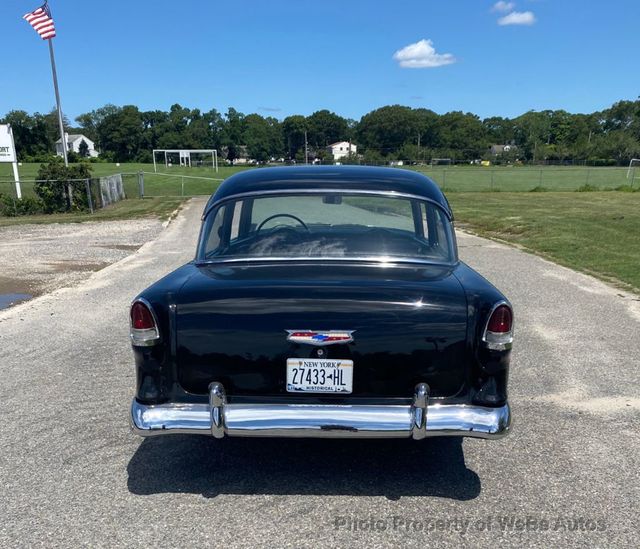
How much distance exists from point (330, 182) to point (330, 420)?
5.80 feet

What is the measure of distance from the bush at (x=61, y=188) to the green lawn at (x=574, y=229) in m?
13.5

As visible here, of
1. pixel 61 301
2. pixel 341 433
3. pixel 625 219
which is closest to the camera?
pixel 341 433

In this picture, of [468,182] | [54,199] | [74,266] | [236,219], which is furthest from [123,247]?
[468,182]

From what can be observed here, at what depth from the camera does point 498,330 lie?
110 inches

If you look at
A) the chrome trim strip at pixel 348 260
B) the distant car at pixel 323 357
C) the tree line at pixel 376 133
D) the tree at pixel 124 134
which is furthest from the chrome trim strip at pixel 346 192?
the tree at pixel 124 134

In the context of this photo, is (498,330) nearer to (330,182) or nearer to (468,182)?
(330,182)

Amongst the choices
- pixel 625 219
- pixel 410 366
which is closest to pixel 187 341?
pixel 410 366

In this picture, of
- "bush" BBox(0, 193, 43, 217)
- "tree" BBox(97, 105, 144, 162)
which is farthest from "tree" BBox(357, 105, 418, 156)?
"bush" BBox(0, 193, 43, 217)

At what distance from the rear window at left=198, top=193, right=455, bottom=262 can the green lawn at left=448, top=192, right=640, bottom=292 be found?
5404mm

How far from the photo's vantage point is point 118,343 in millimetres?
5586

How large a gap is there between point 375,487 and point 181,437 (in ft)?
4.53

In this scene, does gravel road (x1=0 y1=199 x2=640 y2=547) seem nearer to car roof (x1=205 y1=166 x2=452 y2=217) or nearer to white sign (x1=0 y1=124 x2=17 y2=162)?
car roof (x1=205 y1=166 x2=452 y2=217)

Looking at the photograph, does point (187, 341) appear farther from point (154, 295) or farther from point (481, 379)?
point (481, 379)

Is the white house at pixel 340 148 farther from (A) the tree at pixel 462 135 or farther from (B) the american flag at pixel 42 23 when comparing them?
(B) the american flag at pixel 42 23
